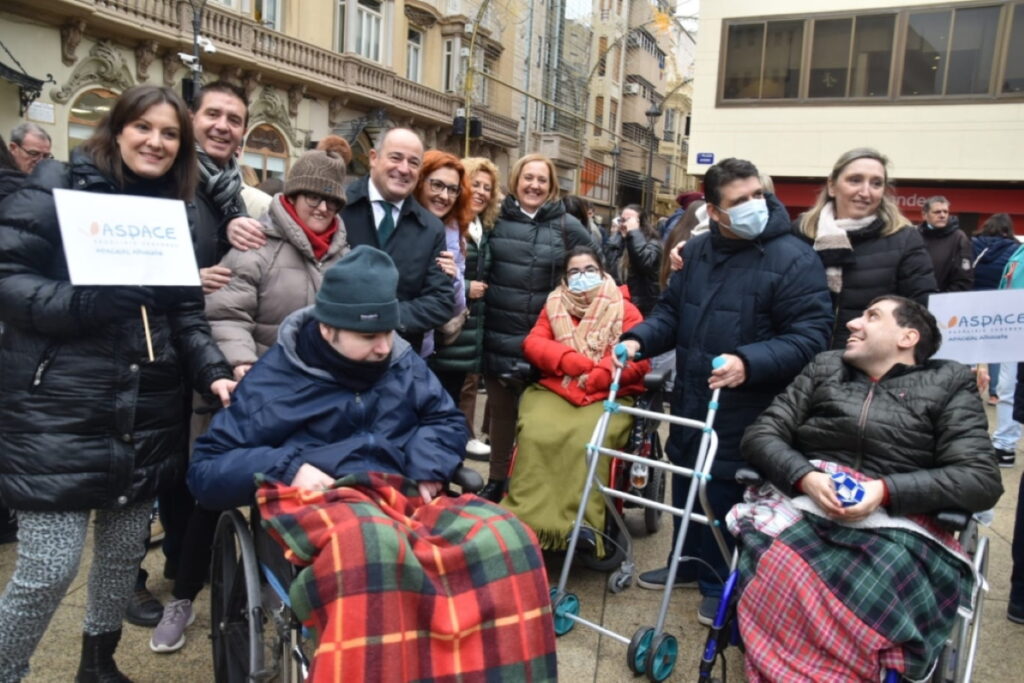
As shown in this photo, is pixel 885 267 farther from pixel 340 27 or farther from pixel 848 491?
pixel 340 27

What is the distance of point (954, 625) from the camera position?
7.72ft

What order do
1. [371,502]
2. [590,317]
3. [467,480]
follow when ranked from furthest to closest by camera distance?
[590,317], [467,480], [371,502]

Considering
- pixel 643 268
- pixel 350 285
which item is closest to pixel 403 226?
pixel 350 285

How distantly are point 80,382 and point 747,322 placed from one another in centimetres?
243

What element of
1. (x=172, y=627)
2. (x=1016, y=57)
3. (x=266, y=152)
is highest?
(x=1016, y=57)

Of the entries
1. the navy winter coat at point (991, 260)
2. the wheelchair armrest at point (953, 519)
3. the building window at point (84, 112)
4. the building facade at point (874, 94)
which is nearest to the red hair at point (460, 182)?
the wheelchair armrest at point (953, 519)

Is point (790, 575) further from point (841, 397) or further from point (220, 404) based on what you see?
point (220, 404)

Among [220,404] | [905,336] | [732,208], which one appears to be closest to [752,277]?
[732,208]

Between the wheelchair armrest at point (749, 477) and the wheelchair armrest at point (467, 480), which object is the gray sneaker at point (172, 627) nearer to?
the wheelchair armrest at point (467, 480)

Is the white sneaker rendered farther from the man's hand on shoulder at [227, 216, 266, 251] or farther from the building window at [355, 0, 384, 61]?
the building window at [355, 0, 384, 61]

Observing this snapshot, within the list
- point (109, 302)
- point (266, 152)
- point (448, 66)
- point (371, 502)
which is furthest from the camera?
point (448, 66)

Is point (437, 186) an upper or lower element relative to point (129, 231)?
upper

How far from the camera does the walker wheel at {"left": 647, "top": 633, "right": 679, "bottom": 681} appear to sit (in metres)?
2.63

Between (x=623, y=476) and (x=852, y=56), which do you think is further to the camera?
(x=852, y=56)
